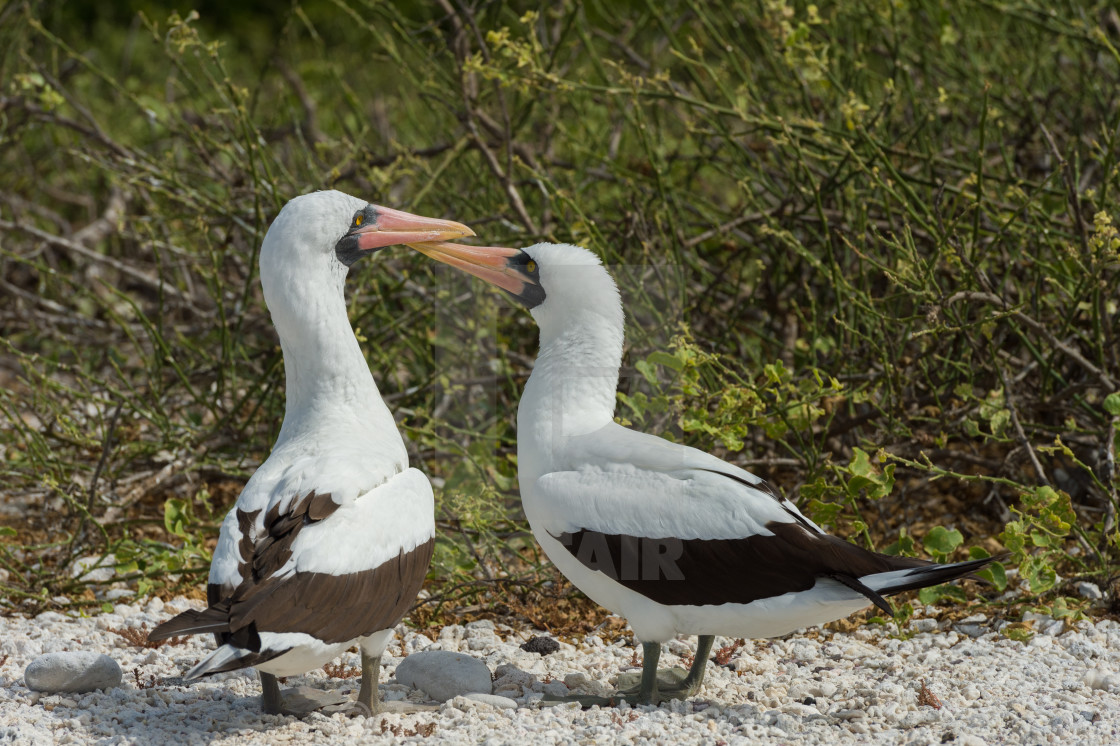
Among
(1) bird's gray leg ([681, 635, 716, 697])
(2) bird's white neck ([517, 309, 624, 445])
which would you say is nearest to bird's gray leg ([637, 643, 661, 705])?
(1) bird's gray leg ([681, 635, 716, 697])

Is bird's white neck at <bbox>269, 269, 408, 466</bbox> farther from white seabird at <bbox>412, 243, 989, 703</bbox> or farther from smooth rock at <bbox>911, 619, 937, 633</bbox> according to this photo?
smooth rock at <bbox>911, 619, 937, 633</bbox>

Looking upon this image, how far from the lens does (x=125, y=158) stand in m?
5.71

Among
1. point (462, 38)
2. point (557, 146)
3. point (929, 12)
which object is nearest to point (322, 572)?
point (462, 38)

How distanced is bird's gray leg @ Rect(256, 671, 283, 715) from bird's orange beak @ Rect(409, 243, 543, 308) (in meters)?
1.46

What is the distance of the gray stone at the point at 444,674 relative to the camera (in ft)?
11.9

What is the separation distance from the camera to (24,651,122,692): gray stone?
356cm

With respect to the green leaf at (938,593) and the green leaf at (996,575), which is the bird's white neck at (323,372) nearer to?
the green leaf at (938,593)

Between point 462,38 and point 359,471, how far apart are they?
Answer: 2.88 metres

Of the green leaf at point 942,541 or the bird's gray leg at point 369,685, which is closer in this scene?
the bird's gray leg at point 369,685

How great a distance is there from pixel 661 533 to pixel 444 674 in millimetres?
869

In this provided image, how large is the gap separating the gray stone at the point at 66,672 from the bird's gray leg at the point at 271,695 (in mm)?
582

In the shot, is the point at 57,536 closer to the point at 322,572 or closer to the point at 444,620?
the point at 444,620

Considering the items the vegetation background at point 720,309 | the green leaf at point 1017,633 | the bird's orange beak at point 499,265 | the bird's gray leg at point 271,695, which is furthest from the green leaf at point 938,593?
the bird's gray leg at point 271,695

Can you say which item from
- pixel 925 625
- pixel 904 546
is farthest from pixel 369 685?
pixel 925 625
